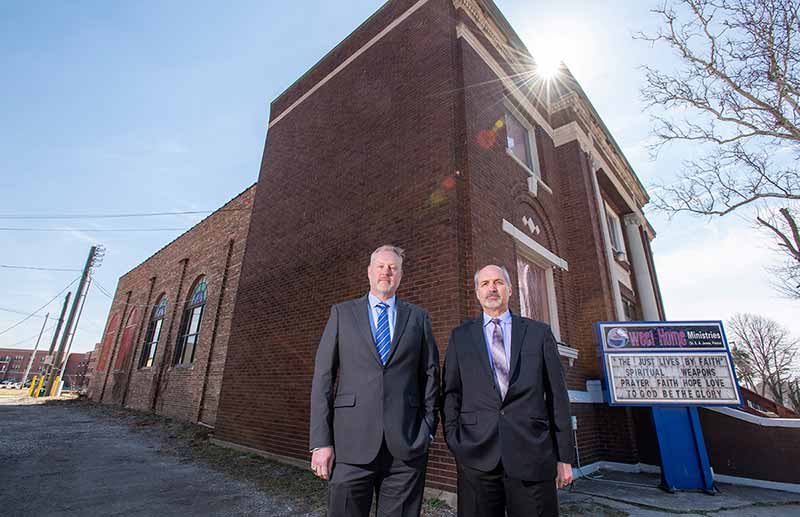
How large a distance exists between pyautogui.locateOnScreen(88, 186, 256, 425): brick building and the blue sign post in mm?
10189

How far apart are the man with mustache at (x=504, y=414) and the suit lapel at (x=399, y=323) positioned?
0.45 meters

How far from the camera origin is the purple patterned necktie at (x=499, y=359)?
2527mm

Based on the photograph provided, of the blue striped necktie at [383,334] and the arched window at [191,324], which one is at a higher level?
the arched window at [191,324]

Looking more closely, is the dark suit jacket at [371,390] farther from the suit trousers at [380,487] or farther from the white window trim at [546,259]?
the white window trim at [546,259]

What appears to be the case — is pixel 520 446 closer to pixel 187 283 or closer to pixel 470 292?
pixel 470 292

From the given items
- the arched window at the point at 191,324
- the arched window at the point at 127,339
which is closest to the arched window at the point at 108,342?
the arched window at the point at 127,339

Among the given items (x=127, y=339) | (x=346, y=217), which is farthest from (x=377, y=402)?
(x=127, y=339)

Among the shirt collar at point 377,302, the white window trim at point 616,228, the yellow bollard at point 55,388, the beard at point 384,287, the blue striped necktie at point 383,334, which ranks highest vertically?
the white window trim at point 616,228

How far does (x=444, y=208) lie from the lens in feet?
19.7

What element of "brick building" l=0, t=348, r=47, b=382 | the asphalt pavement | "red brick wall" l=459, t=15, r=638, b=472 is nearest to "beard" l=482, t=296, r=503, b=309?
"red brick wall" l=459, t=15, r=638, b=472

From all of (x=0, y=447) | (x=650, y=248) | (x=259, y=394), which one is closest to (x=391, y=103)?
(x=259, y=394)

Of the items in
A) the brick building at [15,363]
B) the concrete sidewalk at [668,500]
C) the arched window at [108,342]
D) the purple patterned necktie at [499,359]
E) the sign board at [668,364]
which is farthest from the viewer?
the brick building at [15,363]

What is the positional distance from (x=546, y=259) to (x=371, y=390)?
23.2 feet

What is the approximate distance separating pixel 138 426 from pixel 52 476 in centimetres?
675
